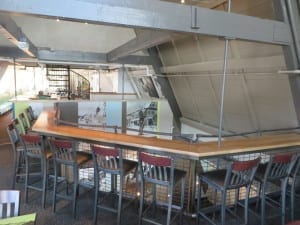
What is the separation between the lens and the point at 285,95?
421 centimetres

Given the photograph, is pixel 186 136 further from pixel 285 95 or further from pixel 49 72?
pixel 49 72

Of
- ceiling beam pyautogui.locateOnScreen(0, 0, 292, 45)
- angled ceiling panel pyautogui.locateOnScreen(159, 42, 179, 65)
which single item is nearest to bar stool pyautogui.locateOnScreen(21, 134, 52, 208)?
ceiling beam pyautogui.locateOnScreen(0, 0, 292, 45)

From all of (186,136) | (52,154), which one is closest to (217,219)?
(186,136)

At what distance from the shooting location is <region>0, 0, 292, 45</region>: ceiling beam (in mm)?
2271

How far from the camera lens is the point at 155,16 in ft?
8.63

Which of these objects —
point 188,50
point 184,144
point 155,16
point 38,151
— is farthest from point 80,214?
point 188,50

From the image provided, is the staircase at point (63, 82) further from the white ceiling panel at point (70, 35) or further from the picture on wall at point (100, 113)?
the white ceiling panel at point (70, 35)

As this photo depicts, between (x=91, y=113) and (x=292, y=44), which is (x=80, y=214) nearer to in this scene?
(x=292, y=44)

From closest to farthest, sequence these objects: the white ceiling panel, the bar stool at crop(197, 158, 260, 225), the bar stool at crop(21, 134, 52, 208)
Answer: the bar stool at crop(197, 158, 260, 225)
the bar stool at crop(21, 134, 52, 208)
the white ceiling panel

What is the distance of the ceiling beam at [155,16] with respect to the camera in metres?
2.27

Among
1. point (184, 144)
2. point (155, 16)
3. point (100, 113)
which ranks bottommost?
point (100, 113)

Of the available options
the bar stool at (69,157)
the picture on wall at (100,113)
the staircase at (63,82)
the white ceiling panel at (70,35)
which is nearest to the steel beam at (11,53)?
the white ceiling panel at (70,35)

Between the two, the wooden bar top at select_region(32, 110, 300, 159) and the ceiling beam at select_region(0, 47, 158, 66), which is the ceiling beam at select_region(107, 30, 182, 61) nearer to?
the ceiling beam at select_region(0, 47, 158, 66)

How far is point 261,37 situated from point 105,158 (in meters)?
2.34
